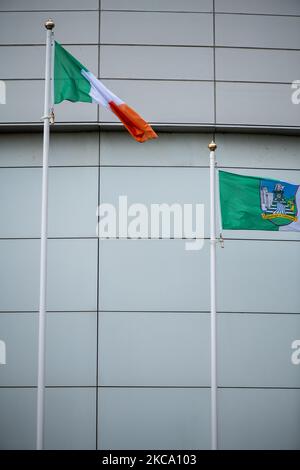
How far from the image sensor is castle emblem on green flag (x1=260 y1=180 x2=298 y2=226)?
10078 millimetres

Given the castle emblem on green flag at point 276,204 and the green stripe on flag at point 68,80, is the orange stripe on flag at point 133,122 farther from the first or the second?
the castle emblem on green flag at point 276,204

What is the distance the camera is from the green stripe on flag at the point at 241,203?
32.6ft

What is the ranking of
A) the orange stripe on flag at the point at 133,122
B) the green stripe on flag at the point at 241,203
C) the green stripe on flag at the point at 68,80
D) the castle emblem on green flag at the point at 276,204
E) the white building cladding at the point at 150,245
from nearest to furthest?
1. the green stripe on flag at the point at 68,80
2. the orange stripe on flag at the point at 133,122
3. the green stripe on flag at the point at 241,203
4. the castle emblem on green flag at the point at 276,204
5. the white building cladding at the point at 150,245

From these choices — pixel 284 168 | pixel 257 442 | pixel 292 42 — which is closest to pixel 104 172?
pixel 284 168

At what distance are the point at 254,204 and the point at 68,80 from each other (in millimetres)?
3545

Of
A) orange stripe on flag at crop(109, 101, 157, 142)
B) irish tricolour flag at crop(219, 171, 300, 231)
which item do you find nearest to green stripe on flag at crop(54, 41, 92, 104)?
orange stripe on flag at crop(109, 101, 157, 142)

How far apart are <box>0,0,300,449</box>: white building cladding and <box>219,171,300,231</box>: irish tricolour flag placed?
232 cm

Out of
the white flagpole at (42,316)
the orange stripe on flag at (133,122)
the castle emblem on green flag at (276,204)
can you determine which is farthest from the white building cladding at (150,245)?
the white flagpole at (42,316)

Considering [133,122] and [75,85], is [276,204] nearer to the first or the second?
[133,122]

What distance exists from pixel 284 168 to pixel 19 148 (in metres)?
5.43

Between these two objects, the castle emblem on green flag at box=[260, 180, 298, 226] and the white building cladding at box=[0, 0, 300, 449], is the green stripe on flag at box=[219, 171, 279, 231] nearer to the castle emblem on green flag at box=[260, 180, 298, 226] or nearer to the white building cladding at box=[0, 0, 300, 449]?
the castle emblem on green flag at box=[260, 180, 298, 226]

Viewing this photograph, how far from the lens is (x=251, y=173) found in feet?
41.3

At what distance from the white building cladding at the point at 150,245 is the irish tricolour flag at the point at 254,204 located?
7.60ft

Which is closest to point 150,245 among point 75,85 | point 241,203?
point 241,203
